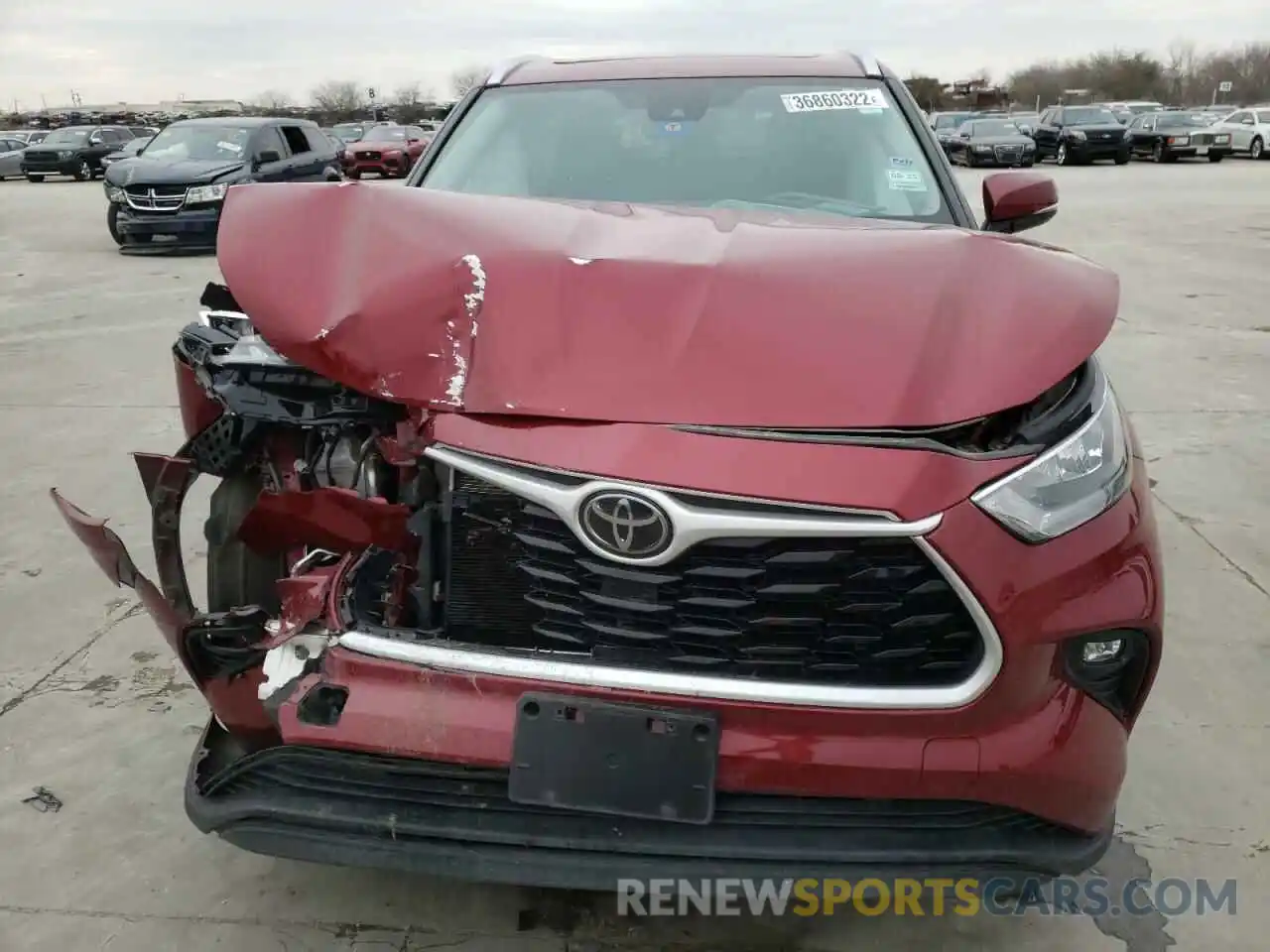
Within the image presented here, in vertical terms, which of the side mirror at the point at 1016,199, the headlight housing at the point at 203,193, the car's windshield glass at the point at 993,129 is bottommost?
the car's windshield glass at the point at 993,129

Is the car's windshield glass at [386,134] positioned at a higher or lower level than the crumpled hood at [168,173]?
lower

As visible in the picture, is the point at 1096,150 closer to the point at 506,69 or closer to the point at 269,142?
the point at 269,142

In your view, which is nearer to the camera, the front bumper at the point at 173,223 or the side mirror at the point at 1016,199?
the side mirror at the point at 1016,199

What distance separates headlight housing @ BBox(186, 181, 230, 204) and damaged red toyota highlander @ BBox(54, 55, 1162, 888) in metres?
10.7

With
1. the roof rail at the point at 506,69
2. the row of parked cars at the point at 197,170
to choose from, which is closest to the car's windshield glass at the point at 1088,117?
the row of parked cars at the point at 197,170

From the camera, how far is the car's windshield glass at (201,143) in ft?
40.2

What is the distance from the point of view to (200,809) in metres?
1.85

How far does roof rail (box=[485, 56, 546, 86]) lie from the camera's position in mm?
3519

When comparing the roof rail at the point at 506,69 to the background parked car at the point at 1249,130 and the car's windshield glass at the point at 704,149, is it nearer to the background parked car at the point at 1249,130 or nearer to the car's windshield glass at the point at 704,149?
the car's windshield glass at the point at 704,149

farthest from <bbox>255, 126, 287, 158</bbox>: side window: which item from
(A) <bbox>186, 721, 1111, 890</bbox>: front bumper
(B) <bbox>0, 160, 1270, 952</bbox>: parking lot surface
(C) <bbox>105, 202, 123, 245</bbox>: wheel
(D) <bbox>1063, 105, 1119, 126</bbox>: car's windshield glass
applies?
(D) <bbox>1063, 105, 1119, 126</bbox>: car's windshield glass

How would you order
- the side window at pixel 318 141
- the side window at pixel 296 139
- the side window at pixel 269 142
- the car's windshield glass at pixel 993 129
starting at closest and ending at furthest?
1. the side window at pixel 269 142
2. the side window at pixel 296 139
3. the side window at pixel 318 141
4. the car's windshield glass at pixel 993 129

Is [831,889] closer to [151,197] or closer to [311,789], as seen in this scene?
[311,789]

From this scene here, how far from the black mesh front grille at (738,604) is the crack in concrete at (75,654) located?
1.84 metres

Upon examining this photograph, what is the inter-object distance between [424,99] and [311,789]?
7035 cm
